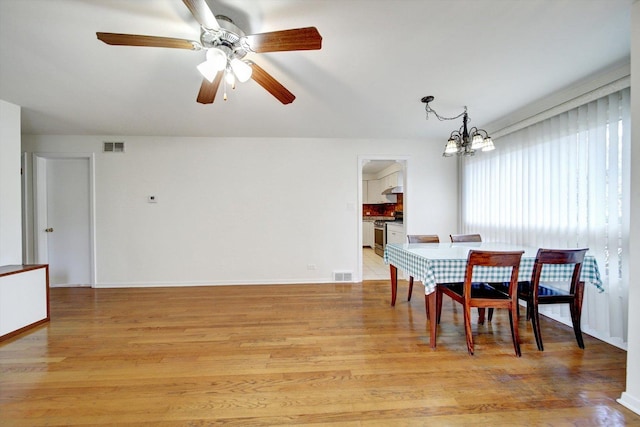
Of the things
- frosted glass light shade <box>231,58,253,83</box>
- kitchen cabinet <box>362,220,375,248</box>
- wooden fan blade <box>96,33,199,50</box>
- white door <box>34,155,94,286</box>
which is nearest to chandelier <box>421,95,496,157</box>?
frosted glass light shade <box>231,58,253,83</box>

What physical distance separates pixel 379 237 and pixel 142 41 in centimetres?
638

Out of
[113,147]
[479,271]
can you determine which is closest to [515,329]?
[479,271]

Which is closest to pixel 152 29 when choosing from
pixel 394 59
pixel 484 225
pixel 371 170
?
pixel 394 59

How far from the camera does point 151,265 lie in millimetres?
3986

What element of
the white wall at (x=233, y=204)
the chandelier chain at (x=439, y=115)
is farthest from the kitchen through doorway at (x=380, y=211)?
the chandelier chain at (x=439, y=115)

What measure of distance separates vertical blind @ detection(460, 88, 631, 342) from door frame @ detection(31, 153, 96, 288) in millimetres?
5990

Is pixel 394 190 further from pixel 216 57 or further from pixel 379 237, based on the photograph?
pixel 216 57

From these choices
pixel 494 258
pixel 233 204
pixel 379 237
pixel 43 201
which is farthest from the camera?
pixel 379 237

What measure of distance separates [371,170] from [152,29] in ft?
21.8

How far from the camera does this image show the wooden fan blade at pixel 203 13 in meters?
1.24

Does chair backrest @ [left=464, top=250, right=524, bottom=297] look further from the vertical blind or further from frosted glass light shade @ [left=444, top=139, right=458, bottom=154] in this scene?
frosted glass light shade @ [left=444, top=139, right=458, bottom=154]

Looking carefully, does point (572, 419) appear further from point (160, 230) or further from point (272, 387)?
point (160, 230)

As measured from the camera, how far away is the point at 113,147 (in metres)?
3.91

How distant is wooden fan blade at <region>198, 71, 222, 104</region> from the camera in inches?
76.1
